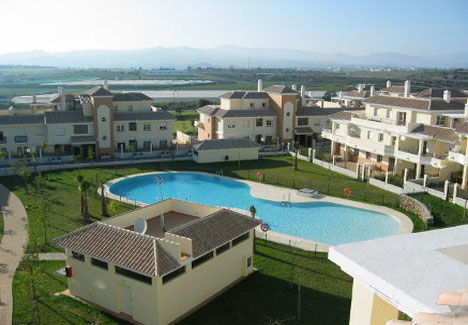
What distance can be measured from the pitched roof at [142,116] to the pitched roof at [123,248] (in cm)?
2950

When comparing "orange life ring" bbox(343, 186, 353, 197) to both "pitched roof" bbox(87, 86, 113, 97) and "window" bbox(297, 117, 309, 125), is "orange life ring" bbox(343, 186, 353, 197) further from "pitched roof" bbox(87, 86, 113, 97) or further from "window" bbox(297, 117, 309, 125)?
"pitched roof" bbox(87, 86, 113, 97)

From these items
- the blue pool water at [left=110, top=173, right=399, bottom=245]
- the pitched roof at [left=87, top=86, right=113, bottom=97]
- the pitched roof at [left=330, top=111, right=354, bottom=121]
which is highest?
the pitched roof at [left=87, top=86, right=113, bottom=97]

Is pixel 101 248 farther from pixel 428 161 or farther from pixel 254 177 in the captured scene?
pixel 428 161

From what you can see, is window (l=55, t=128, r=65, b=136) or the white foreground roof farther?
window (l=55, t=128, r=65, b=136)

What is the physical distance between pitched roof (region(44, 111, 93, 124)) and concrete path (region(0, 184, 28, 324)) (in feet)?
37.8

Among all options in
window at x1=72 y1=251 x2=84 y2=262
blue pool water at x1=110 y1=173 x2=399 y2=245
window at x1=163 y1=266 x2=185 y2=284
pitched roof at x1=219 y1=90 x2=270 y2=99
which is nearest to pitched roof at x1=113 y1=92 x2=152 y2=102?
pitched roof at x1=219 y1=90 x2=270 y2=99

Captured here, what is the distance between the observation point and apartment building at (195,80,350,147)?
170 ft

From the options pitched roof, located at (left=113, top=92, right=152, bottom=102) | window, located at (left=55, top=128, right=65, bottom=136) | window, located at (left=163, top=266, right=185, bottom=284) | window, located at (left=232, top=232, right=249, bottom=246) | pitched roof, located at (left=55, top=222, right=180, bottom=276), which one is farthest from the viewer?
pitched roof, located at (left=113, top=92, right=152, bottom=102)

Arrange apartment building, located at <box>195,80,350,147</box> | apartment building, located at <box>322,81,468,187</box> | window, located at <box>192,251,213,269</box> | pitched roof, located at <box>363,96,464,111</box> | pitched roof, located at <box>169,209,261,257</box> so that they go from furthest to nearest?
apartment building, located at <box>195,80,350,147</box> < pitched roof, located at <box>363,96,464,111</box> < apartment building, located at <box>322,81,468,187</box> < pitched roof, located at <box>169,209,261,257</box> < window, located at <box>192,251,213,269</box>

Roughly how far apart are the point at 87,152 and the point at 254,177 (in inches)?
708

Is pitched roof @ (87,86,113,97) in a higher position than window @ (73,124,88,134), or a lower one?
higher

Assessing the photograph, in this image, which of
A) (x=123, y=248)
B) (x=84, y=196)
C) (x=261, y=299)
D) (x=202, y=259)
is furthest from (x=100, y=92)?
(x=261, y=299)

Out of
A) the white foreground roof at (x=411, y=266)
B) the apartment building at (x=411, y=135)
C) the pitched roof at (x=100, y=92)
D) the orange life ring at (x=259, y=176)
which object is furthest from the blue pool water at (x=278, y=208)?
the white foreground roof at (x=411, y=266)

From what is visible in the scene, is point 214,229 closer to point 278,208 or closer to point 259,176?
point 278,208
